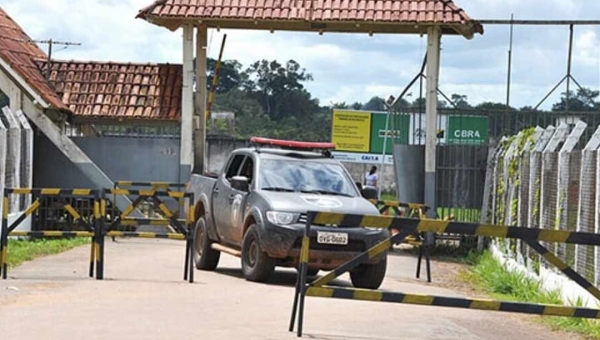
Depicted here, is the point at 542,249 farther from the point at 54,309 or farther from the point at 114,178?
the point at 114,178

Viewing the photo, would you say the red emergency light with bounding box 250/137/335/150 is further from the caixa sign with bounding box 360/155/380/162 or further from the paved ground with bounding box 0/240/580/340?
the caixa sign with bounding box 360/155/380/162

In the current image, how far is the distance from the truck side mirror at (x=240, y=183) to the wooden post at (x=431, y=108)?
30.7 ft

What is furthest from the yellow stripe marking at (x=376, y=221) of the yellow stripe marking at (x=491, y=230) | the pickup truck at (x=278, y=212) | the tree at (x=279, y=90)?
the tree at (x=279, y=90)

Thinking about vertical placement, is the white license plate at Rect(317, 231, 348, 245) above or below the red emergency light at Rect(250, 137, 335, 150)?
below

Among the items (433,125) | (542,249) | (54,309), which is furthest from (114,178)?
(542,249)

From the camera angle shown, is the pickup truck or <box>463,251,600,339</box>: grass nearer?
<box>463,251,600,339</box>: grass

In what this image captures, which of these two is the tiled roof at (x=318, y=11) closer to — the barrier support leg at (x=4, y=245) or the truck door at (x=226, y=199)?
the truck door at (x=226, y=199)

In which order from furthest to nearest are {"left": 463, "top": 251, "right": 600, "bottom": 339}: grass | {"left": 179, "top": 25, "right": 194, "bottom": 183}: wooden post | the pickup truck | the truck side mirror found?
{"left": 179, "top": 25, "right": 194, "bottom": 183}: wooden post
the truck side mirror
the pickup truck
{"left": 463, "top": 251, "right": 600, "bottom": 339}: grass

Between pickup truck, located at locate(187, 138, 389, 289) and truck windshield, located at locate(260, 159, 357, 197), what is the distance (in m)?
0.01

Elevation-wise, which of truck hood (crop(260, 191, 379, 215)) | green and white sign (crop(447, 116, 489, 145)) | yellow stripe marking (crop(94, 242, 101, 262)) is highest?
green and white sign (crop(447, 116, 489, 145))

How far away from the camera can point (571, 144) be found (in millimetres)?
16469

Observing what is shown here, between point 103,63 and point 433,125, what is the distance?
28.5 ft

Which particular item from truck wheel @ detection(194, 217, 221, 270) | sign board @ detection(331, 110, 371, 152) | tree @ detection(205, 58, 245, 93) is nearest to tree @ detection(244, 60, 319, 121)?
tree @ detection(205, 58, 245, 93)

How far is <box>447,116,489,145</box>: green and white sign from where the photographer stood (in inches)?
1050
